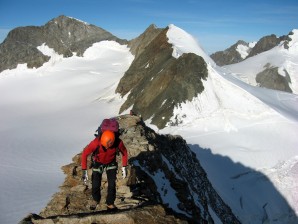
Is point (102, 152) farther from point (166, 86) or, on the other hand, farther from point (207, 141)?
point (166, 86)

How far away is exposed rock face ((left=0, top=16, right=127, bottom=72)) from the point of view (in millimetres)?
103731

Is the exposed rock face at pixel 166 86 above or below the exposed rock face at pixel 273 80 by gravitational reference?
below

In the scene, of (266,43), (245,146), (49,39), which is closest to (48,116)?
(245,146)

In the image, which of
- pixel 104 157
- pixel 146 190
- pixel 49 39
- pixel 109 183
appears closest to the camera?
pixel 104 157

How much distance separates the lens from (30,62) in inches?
3875

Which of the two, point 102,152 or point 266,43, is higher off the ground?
point 266,43

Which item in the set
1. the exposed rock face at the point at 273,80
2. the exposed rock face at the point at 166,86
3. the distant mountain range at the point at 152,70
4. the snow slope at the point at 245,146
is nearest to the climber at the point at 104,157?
the snow slope at the point at 245,146

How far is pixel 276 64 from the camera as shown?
99125 millimetres

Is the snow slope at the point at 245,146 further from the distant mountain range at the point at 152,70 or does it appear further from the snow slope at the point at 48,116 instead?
the snow slope at the point at 48,116

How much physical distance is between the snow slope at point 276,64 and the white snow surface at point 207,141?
1641 inches

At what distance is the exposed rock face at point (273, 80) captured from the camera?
89.2 metres

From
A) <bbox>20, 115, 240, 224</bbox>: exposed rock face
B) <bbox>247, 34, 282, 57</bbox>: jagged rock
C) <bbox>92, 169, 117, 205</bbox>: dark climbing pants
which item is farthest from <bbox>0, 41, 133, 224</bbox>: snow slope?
<bbox>247, 34, 282, 57</bbox>: jagged rock

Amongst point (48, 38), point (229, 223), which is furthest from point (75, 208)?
point (48, 38)

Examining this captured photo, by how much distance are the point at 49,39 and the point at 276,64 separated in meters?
68.1
